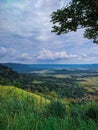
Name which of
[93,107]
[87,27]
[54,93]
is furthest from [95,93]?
[87,27]

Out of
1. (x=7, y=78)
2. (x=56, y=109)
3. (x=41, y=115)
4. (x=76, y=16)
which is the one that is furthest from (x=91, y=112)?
(x=7, y=78)

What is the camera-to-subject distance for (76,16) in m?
20.6

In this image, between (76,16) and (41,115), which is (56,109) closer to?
(41,115)

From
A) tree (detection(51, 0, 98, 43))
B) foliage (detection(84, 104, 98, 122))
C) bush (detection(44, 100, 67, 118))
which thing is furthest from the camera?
tree (detection(51, 0, 98, 43))

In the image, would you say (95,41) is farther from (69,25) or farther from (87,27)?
(69,25)

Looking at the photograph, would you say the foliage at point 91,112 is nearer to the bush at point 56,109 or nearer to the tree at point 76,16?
the bush at point 56,109

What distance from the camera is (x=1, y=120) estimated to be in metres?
8.14

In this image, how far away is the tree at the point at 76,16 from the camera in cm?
1953

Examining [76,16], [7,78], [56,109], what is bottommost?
[7,78]

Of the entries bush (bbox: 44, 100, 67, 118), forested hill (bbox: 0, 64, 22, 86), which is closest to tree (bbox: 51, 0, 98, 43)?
forested hill (bbox: 0, 64, 22, 86)

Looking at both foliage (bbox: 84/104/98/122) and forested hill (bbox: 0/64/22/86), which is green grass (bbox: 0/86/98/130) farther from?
forested hill (bbox: 0/64/22/86)

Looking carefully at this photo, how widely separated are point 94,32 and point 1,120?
15076 millimetres

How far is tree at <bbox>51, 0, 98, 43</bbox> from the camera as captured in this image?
19.5 metres

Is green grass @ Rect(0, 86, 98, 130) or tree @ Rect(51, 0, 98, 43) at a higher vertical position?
tree @ Rect(51, 0, 98, 43)
